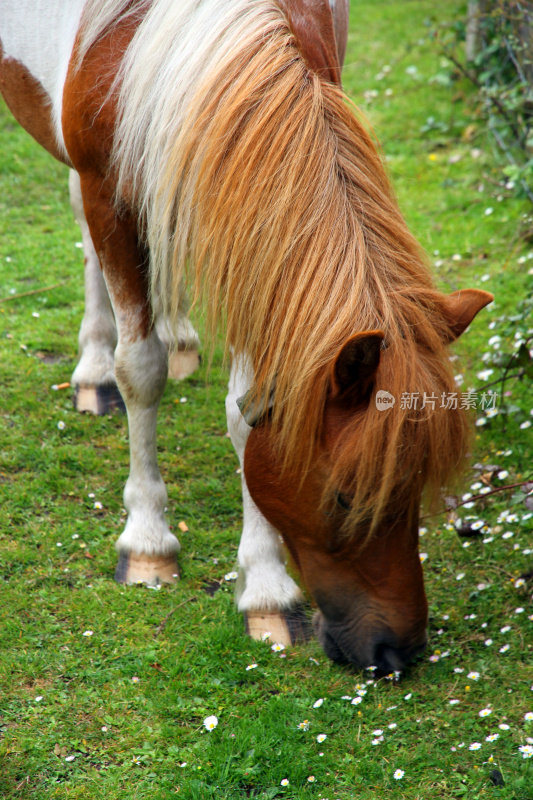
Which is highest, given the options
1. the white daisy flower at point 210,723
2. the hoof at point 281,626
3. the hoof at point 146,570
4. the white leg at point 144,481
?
the white leg at point 144,481

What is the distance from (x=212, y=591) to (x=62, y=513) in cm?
86

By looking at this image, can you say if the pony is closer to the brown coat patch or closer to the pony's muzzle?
the pony's muzzle

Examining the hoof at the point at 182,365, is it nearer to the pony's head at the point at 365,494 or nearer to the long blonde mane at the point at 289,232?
the long blonde mane at the point at 289,232

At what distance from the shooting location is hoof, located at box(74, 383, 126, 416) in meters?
4.34

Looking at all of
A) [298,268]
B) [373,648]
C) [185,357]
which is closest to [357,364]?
[298,268]

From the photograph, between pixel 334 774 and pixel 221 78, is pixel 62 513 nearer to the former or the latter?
pixel 334 774

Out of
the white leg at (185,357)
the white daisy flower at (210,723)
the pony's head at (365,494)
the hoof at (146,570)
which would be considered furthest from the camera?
the white leg at (185,357)

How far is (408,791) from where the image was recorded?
2252mm

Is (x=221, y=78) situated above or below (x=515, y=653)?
above

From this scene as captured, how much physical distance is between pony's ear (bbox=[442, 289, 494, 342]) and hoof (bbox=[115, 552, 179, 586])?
1620mm

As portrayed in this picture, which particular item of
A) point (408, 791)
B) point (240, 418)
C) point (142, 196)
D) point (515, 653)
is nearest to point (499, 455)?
point (515, 653)

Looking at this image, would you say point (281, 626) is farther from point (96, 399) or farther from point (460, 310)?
Answer: point (96, 399)

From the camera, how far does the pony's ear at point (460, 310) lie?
220 centimetres

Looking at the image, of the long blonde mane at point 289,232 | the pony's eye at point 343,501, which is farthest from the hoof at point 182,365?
the pony's eye at point 343,501
